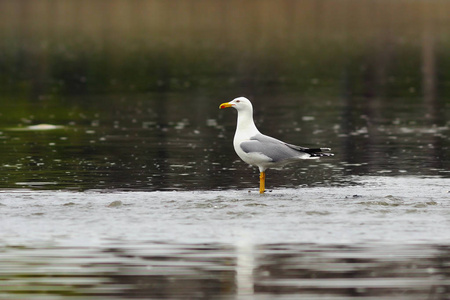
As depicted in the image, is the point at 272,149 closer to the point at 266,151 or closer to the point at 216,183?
the point at 266,151

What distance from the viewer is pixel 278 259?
12.9 meters

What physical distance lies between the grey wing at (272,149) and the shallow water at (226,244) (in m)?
0.66

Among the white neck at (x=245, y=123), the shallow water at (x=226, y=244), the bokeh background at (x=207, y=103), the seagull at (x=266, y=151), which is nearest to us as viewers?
the shallow water at (x=226, y=244)

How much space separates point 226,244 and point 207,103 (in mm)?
23384

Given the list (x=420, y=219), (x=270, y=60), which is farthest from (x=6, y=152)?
(x=270, y=60)

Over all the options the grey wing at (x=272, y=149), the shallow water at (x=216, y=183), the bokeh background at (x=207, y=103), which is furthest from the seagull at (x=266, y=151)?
the bokeh background at (x=207, y=103)

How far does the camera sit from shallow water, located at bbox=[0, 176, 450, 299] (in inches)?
455

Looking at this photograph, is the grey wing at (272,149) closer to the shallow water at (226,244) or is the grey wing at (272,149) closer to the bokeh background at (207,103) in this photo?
the shallow water at (226,244)

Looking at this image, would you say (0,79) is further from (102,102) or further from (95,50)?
(95,50)

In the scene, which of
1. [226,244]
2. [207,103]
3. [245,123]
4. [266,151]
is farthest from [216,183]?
[207,103]

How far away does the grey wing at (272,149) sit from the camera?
18.0 m

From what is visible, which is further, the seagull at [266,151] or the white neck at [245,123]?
the white neck at [245,123]

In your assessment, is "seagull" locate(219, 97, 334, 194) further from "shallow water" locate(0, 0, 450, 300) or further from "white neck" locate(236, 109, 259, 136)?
"shallow water" locate(0, 0, 450, 300)

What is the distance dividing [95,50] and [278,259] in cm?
6165
